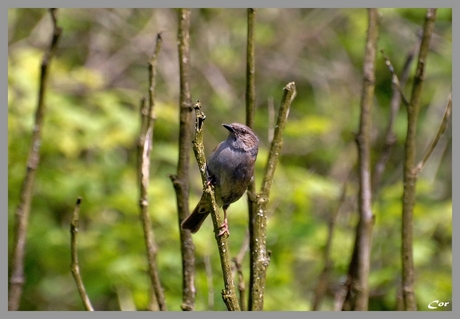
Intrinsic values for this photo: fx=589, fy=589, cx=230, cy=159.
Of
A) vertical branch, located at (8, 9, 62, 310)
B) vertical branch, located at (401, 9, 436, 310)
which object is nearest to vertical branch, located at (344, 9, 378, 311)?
vertical branch, located at (401, 9, 436, 310)

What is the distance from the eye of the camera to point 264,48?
26.5 ft

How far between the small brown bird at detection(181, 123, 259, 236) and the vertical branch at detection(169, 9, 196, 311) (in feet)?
0.51

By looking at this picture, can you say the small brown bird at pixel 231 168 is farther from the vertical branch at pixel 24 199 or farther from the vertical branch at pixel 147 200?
the vertical branch at pixel 24 199

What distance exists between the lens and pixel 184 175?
273cm

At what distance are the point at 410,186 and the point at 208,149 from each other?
13.9 ft

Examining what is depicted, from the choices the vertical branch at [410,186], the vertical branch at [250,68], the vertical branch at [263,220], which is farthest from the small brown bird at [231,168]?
the vertical branch at [410,186]

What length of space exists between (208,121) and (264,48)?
5.88ft

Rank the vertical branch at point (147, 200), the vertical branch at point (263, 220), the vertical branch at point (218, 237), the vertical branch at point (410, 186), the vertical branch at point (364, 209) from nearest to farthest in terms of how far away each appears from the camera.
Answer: the vertical branch at point (218, 237) < the vertical branch at point (263, 220) < the vertical branch at point (147, 200) < the vertical branch at point (410, 186) < the vertical branch at point (364, 209)

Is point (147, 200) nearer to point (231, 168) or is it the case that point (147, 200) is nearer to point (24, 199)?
point (231, 168)

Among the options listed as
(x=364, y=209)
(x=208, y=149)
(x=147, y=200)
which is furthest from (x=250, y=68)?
(x=208, y=149)

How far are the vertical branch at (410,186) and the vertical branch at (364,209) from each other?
190mm

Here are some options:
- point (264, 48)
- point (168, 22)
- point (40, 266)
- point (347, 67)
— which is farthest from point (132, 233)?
point (347, 67)

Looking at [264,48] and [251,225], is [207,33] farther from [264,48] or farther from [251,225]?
[251,225]

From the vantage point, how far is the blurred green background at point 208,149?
4379 millimetres
